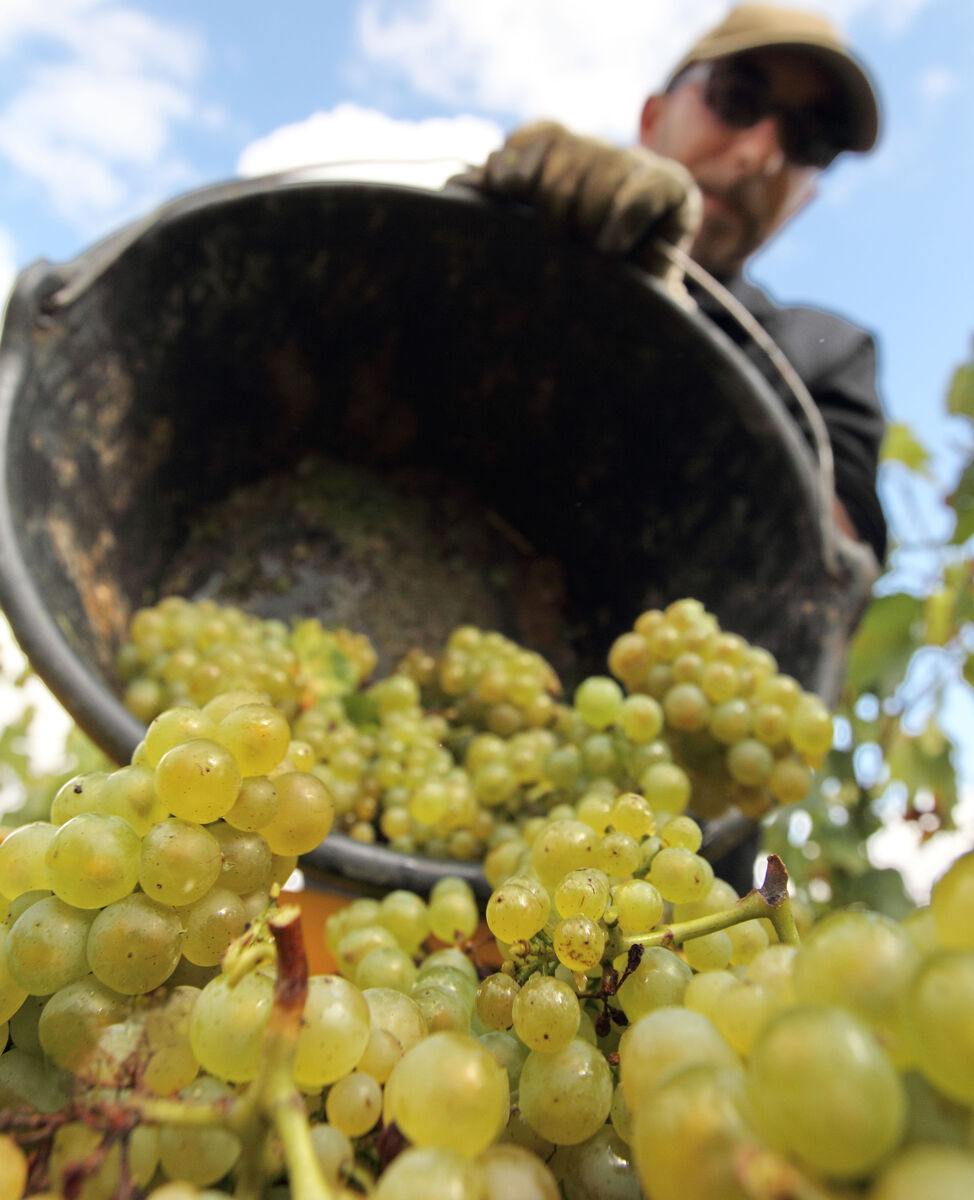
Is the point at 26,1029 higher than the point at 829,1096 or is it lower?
Answer: lower

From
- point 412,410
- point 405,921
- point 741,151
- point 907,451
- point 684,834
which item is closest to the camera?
point 684,834

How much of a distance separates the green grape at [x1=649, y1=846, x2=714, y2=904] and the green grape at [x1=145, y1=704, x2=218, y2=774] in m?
0.18

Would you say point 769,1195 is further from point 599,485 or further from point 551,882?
point 599,485

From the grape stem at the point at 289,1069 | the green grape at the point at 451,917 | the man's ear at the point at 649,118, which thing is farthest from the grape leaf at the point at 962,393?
the grape stem at the point at 289,1069

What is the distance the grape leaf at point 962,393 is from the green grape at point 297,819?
1623 mm

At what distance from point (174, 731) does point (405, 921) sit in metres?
0.24

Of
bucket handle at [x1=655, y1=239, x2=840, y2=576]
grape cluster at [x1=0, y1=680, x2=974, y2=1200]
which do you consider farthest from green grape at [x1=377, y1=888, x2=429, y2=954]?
bucket handle at [x1=655, y1=239, x2=840, y2=576]

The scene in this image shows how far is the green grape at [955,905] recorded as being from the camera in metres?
0.18

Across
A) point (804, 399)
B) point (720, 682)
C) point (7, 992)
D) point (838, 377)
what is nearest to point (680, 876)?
point (7, 992)

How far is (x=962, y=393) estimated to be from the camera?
1.53 meters

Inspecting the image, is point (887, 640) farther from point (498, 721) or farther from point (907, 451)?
point (498, 721)

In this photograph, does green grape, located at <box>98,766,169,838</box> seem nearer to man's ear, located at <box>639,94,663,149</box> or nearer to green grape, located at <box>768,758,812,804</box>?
green grape, located at <box>768,758,812,804</box>

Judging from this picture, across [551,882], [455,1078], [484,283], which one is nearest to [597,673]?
→ [484,283]

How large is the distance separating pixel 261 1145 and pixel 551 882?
0.52ft
